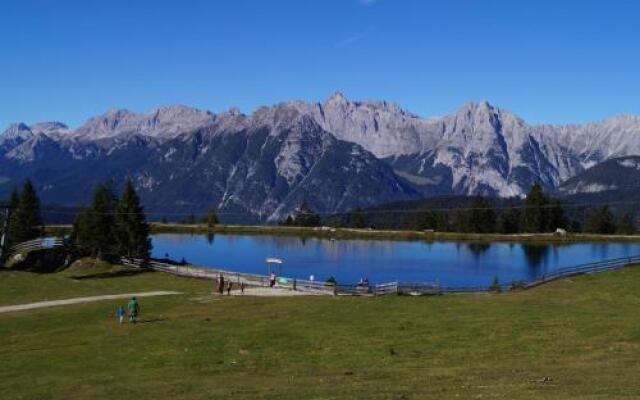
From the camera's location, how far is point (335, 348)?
128 ft

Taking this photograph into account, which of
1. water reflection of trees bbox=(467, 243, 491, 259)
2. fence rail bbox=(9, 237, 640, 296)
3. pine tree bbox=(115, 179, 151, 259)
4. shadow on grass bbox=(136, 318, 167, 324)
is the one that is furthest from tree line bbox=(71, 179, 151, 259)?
water reflection of trees bbox=(467, 243, 491, 259)

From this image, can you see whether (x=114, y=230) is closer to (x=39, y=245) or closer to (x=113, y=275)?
(x=39, y=245)

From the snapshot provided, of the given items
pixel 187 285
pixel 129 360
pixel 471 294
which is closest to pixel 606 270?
pixel 471 294

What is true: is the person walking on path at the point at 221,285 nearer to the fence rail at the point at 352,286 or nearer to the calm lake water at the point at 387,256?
the fence rail at the point at 352,286

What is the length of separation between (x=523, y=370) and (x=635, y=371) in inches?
171

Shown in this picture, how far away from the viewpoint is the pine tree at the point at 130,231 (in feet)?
336

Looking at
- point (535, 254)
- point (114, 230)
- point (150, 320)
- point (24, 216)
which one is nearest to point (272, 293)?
point (150, 320)

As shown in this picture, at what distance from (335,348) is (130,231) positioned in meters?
68.4

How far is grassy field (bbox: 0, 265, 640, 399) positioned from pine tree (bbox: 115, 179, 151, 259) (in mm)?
40807

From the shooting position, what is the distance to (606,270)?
2980 inches

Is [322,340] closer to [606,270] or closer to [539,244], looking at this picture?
[606,270]

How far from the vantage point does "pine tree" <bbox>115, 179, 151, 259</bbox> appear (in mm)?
102375

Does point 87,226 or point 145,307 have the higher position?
point 87,226

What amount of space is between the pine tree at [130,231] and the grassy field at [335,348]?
40.8m
